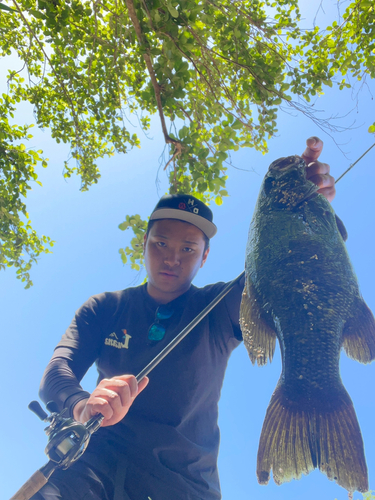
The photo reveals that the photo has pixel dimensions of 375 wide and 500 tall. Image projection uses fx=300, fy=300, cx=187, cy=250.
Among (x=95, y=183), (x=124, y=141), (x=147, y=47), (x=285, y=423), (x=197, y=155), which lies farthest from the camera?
(x=95, y=183)

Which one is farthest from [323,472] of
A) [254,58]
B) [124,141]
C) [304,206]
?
[124,141]

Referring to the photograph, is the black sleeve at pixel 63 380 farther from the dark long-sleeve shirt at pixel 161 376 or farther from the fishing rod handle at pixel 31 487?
the fishing rod handle at pixel 31 487

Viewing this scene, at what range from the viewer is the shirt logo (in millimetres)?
1894

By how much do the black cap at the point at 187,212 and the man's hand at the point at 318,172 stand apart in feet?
2.88

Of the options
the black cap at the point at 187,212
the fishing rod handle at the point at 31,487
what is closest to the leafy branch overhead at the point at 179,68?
the black cap at the point at 187,212

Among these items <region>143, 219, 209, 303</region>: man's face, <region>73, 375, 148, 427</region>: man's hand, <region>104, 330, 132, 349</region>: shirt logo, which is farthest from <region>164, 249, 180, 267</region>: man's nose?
<region>73, 375, 148, 427</region>: man's hand

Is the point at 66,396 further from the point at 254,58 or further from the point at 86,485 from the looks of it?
the point at 254,58

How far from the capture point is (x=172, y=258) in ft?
6.86

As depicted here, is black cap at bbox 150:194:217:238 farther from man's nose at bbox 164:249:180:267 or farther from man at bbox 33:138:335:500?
man's nose at bbox 164:249:180:267

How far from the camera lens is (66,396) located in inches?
61.0

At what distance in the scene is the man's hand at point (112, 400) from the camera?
49.5 inches

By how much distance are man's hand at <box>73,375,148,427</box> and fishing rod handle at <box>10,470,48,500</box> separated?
0.24 m

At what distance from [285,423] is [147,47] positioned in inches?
104

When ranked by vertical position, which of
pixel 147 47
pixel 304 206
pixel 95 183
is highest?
pixel 95 183
